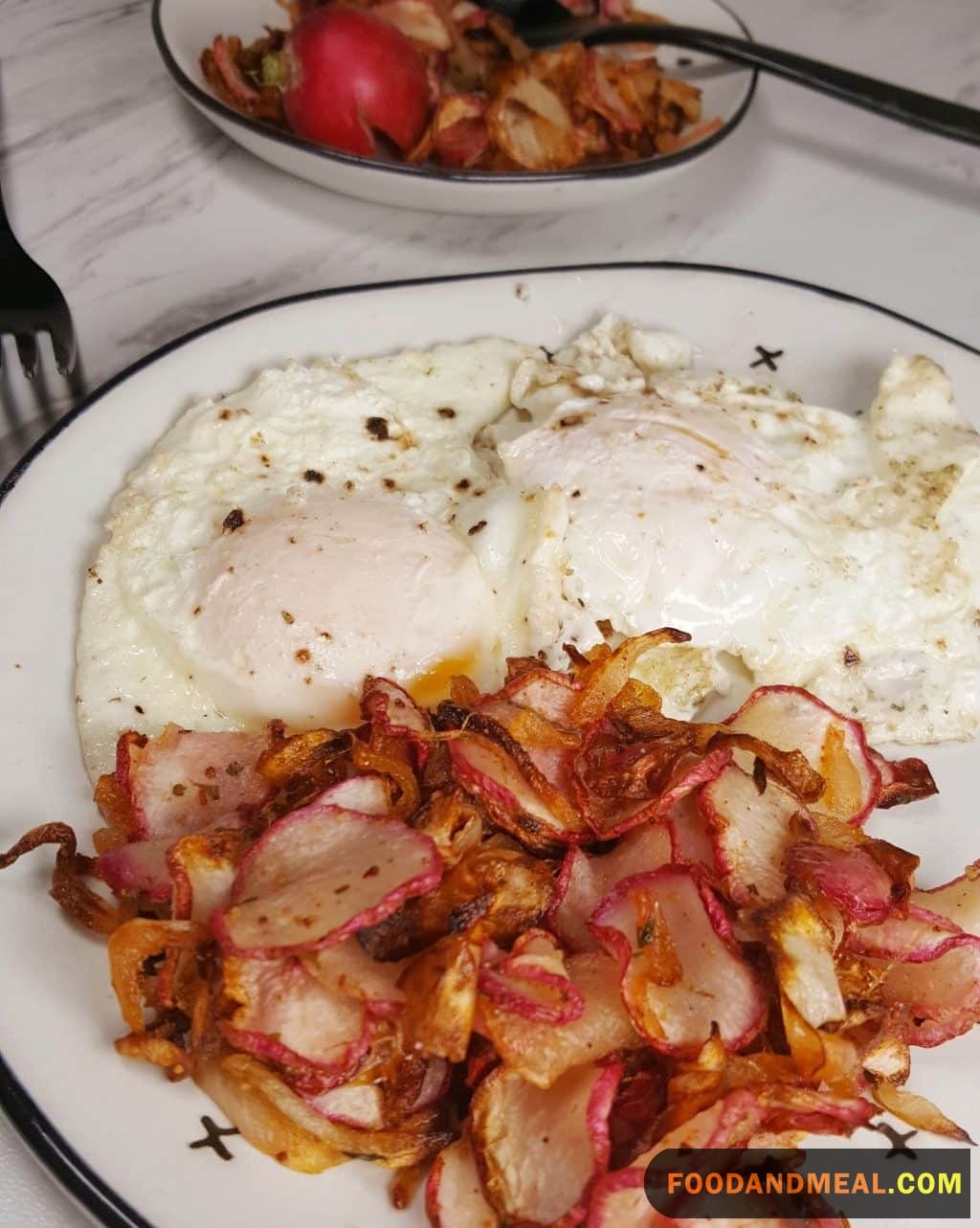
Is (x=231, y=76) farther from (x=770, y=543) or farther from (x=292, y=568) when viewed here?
(x=770, y=543)

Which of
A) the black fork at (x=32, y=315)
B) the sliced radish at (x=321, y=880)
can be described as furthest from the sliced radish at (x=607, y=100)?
the sliced radish at (x=321, y=880)

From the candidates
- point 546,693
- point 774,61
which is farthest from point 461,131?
point 546,693

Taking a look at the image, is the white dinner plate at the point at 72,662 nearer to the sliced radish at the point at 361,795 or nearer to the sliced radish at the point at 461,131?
the sliced radish at the point at 361,795

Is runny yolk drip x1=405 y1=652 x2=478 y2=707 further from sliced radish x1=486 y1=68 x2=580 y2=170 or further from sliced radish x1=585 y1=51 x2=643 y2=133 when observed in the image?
sliced radish x1=585 y1=51 x2=643 y2=133

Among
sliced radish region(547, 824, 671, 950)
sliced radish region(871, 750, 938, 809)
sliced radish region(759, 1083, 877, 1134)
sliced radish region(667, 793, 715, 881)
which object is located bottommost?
sliced radish region(871, 750, 938, 809)

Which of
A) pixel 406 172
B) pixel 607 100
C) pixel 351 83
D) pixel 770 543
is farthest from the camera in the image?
pixel 607 100
